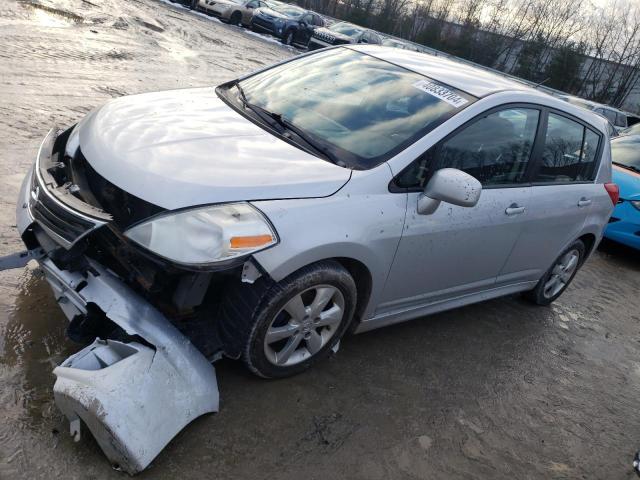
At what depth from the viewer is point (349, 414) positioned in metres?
3.01

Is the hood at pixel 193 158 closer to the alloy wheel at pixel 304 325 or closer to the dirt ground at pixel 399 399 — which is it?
the alloy wheel at pixel 304 325

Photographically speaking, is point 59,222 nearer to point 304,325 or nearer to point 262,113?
point 304,325

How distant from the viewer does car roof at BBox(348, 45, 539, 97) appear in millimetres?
3572

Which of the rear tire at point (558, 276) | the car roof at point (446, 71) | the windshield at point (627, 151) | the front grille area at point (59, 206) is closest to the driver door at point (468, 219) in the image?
the car roof at point (446, 71)

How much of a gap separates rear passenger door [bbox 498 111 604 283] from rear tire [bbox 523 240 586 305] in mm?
228

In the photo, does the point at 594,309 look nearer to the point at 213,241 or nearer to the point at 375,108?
the point at 375,108

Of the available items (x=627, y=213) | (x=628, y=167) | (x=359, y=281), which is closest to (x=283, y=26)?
(x=628, y=167)

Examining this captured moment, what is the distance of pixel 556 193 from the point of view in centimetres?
411

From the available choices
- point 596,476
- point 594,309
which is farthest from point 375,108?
point 594,309

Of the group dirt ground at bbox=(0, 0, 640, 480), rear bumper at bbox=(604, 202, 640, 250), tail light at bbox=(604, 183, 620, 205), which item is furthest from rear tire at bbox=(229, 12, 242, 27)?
tail light at bbox=(604, 183, 620, 205)

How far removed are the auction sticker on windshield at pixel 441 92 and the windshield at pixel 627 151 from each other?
563 centimetres

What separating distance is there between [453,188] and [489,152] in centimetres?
78

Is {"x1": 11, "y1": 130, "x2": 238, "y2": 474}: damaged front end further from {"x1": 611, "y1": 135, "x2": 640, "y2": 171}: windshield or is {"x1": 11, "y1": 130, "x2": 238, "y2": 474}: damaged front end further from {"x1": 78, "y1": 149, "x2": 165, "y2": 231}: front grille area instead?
{"x1": 611, "y1": 135, "x2": 640, "y2": 171}: windshield

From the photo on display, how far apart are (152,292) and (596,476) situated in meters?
2.70
